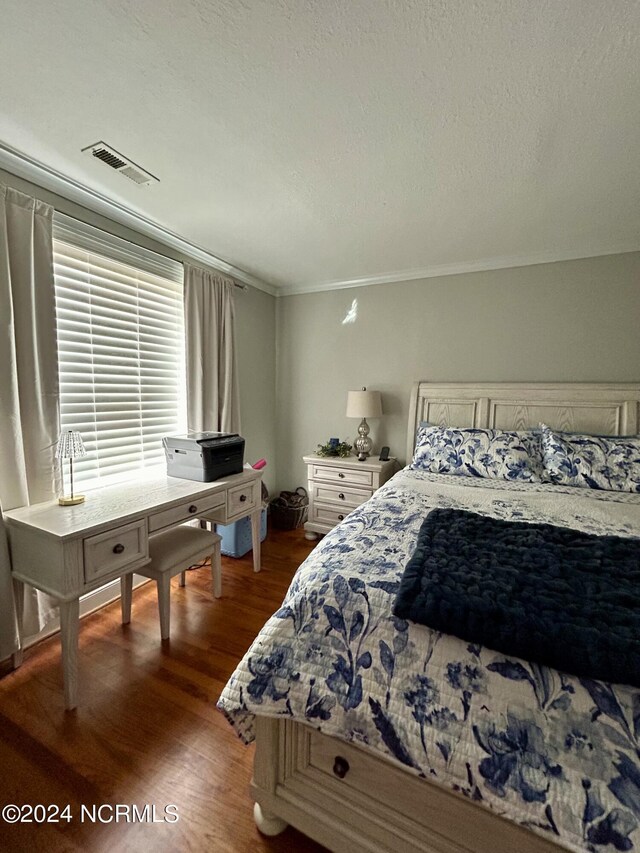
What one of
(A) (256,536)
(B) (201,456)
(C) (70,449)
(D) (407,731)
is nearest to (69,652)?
(C) (70,449)

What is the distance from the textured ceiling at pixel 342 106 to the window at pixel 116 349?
33 cm

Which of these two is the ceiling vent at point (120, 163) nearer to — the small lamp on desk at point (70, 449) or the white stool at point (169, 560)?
the small lamp on desk at point (70, 449)

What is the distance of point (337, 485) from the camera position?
3.04 meters

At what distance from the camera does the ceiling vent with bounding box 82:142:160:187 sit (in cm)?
156

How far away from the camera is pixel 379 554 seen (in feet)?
3.89

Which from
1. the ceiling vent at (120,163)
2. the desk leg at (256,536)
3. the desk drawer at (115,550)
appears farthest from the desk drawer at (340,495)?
the ceiling vent at (120,163)

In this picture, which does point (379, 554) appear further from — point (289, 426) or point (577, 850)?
point (289, 426)

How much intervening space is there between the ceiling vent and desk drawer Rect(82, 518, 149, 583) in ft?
5.50

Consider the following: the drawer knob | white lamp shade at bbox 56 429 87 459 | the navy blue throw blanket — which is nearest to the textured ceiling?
white lamp shade at bbox 56 429 87 459

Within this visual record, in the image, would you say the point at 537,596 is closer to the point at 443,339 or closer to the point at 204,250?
the point at 443,339

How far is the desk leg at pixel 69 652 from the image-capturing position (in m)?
1.44

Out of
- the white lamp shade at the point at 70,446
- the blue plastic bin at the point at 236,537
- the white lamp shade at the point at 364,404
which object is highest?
the white lamp shade at the point at 364,404

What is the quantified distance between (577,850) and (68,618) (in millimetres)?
1720

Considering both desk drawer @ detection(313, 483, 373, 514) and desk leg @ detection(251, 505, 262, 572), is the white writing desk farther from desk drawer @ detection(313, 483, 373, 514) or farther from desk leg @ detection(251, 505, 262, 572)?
desk drawer @ detection(313, 483, 373, 514)
